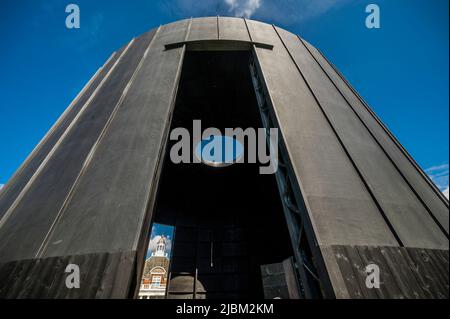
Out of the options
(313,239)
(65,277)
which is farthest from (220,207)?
(65,277)

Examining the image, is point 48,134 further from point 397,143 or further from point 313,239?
point 397,143

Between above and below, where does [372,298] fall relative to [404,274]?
below

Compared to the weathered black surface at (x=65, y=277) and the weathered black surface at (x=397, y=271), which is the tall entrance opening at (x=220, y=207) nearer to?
the weathered black surface at (x=397, y=271)

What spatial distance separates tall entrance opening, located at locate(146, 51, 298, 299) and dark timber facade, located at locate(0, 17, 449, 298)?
20 cm

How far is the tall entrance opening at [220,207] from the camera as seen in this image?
1162 centimetres

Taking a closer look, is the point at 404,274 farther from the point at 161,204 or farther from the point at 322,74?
the point at 161,204

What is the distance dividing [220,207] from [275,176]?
1163 cm

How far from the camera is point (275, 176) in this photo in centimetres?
705

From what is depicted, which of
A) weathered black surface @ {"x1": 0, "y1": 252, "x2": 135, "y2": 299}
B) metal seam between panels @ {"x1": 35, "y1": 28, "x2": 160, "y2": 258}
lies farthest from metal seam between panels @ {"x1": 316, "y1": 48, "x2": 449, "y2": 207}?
metal seam between panels @ {"x1": 35, "y1": 28, "x2": 160, "y2": 258}

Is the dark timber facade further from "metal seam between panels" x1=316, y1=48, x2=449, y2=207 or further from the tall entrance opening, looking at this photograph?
the tall entrance opening

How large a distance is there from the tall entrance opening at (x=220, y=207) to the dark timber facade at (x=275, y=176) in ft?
0.66
